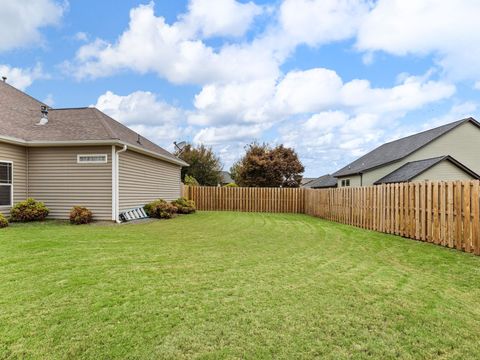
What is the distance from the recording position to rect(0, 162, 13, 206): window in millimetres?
10523

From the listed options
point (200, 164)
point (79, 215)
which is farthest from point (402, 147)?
point (79, 215)

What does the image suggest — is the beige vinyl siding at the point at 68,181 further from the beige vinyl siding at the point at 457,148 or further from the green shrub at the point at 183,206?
the beige vinyl siding at the point at 457,148

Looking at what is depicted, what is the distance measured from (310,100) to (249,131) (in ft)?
49.5

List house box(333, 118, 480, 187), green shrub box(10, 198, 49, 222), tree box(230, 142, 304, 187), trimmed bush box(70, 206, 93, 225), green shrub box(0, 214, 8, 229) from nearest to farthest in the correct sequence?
green shrub box(0, 214, 8, 229), green shrub box(10, 198, 49, 222), trimmed bush box(70, 206, 93, 225), house box(333, 118, 480, 187), tree box(230, 142, 304, 187)

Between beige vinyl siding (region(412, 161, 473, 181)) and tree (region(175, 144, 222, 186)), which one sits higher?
tree (region(175, 144, 222, 186))

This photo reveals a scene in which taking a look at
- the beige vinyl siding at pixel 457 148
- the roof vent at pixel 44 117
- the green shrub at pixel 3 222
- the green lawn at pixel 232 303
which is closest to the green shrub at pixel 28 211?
the green shrub at pixel 3 222

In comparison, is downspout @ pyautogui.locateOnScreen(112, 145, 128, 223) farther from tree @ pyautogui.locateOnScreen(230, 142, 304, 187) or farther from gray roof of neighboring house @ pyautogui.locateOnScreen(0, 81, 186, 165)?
tree @ pyautogui.locateOnScreen(230, 142, 304, 187)

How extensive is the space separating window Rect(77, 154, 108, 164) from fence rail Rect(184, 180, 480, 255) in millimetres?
9695

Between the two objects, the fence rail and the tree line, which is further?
the tree line

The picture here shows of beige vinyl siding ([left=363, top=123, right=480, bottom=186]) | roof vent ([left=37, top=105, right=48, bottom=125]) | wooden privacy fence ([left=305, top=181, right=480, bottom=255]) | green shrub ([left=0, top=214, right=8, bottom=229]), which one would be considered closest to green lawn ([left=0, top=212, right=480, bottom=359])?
wooden privacy fence ([left=305, top=181, right=480, bottom=255])

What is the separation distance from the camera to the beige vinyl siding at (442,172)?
17.3m

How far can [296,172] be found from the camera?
96.3 feet

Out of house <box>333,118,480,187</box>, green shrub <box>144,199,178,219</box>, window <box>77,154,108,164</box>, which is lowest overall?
green shrub <box>144,199,178,219</box>

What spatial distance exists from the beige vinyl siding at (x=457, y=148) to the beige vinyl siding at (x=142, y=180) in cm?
1480
